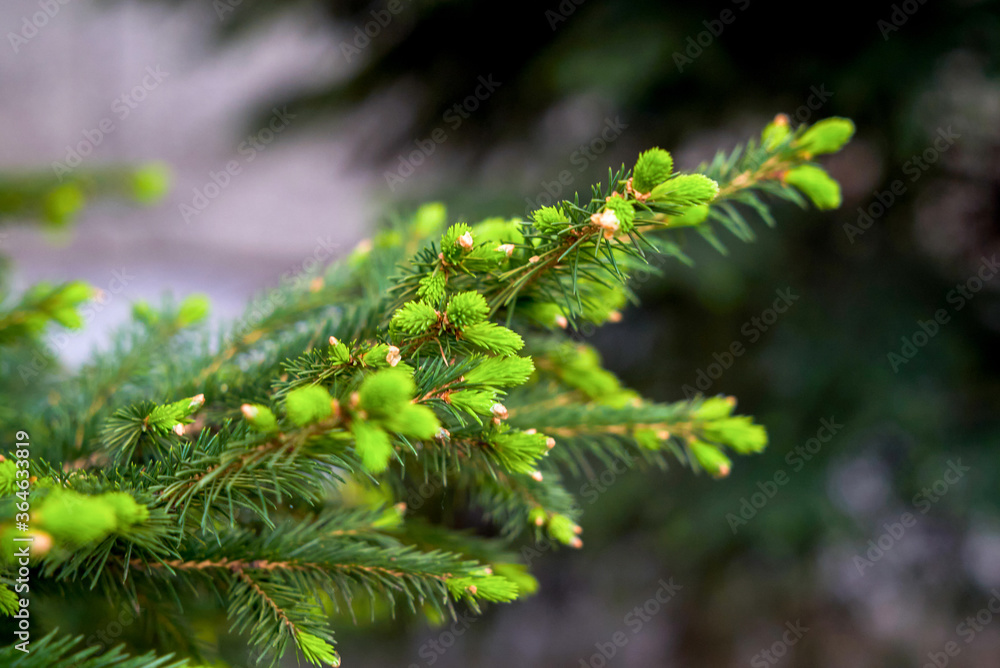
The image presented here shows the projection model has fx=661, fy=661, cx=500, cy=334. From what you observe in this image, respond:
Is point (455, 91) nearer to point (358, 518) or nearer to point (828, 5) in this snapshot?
point (828, 5)

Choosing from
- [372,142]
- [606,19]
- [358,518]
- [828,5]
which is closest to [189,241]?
[372,142]
